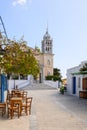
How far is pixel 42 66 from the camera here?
69.9 metres

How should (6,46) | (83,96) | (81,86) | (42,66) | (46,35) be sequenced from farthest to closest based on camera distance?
(46,35)
(42,66)
(81,86)
(83,96)
(6,46)

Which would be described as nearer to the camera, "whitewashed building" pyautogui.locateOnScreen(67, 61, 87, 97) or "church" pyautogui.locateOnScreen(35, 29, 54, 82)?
"whitewashed building" pyautogui.locateOnScreen(67, 61, 87, 97)

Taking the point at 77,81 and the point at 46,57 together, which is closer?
the point at 77,81

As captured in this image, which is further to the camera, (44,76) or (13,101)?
(44,76)

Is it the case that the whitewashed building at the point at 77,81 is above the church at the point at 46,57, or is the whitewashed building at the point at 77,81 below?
below

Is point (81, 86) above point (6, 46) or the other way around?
the other way around

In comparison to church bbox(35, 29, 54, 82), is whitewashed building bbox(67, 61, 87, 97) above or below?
below

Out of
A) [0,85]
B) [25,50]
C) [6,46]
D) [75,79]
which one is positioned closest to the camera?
[6,46]

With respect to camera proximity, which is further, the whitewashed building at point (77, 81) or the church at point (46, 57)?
the church at point (46, 57)

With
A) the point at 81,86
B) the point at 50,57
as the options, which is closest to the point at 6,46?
the point at 81,86

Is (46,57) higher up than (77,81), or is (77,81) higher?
(46,57)

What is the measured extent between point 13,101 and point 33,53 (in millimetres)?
5702

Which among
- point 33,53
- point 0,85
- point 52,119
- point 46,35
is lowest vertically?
point 52,119

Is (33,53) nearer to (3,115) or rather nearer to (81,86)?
(3,115)
